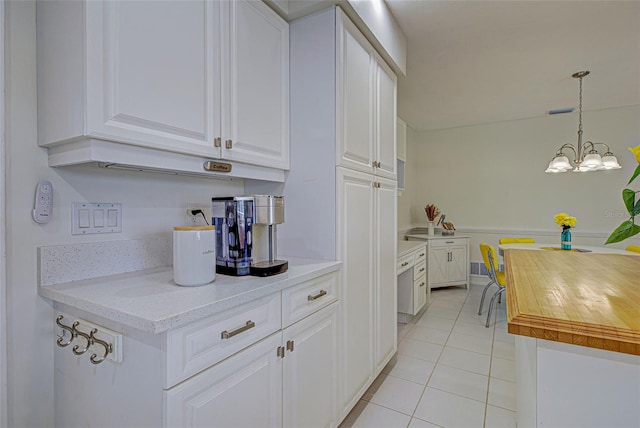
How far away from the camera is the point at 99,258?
48.7 inches

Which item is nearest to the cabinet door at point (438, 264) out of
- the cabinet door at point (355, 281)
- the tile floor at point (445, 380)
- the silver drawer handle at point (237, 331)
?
the tile floor at point (445, 380)

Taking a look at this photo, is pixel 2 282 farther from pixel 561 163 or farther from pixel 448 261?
pixel 448 261

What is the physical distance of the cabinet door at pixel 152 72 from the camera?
3.15ft

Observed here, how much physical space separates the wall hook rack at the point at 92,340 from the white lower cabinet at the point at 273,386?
9.4 inches

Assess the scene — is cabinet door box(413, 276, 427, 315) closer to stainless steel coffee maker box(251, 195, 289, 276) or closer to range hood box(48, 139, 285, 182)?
stainless steel coffee maker box(251, 195, 289, 276)

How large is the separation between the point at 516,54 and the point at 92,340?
3.43 metres

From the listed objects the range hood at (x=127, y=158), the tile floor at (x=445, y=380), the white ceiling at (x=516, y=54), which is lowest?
the tile floor at (x=445, y=380)

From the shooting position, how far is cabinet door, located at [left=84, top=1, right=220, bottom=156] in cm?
96

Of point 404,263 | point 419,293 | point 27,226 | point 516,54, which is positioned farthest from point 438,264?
point 27,226

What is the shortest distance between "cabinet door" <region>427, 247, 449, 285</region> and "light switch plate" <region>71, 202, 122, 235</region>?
3.87m

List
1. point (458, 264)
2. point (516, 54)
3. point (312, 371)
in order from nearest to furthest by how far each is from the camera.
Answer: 1. point (312, 371)
2. point (516, 54)
3. point (458, 264)

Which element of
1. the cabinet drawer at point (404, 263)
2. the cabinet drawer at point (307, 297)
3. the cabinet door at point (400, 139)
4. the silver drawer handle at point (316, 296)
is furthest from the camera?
the cabinet door at point (400, 139)

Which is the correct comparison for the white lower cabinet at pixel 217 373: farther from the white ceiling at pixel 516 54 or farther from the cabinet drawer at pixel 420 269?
the white ceiling at pixel 516 54

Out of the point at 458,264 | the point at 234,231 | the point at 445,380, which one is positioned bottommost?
the point at 445,380
